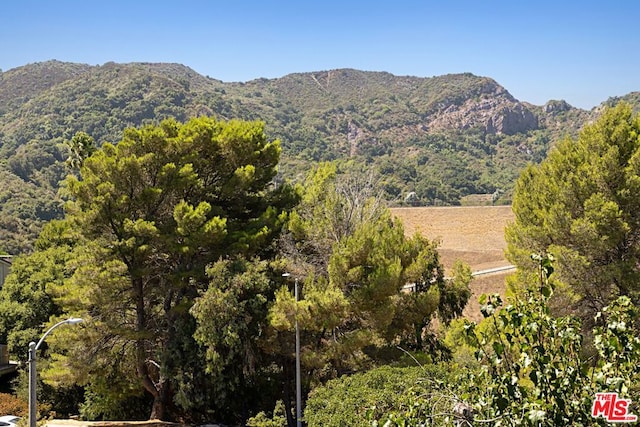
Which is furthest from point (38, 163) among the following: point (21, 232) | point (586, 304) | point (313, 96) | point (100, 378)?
point (313, 96)

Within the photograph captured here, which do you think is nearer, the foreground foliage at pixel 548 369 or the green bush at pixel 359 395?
the foreground foliage at pixel 548 369

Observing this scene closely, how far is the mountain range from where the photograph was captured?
301 feet

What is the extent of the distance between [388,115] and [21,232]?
10948cm

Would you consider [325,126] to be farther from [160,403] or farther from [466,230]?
[160,403]

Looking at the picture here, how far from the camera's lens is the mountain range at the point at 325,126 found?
301 feet

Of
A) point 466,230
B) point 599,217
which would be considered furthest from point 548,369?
point 466,230

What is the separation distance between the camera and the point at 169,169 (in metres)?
20.8

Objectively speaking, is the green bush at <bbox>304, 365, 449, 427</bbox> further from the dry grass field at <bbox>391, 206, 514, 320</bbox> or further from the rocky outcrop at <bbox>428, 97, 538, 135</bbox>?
the rocky outcrop at <bbox>428, 97, 538, 135</bbox>

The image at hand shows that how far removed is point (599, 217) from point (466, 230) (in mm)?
32921
